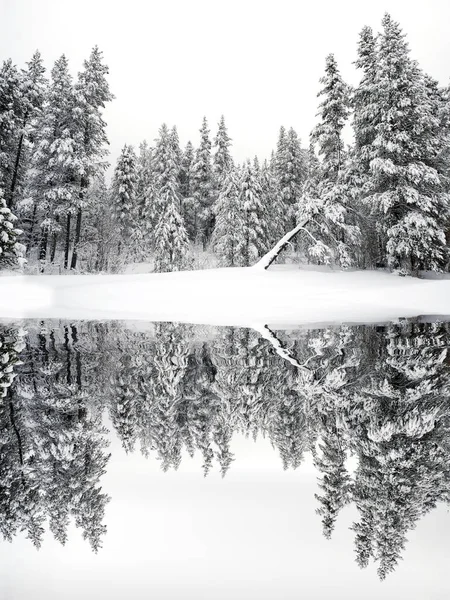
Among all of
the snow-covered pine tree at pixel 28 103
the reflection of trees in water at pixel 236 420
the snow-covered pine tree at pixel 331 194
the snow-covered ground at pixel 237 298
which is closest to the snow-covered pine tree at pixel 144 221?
the snow-covered pine tree at pixel 28 103

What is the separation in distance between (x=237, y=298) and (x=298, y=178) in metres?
39.2

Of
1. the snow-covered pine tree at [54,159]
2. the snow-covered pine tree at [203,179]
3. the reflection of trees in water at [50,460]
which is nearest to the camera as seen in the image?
the reflection of trees in water at [50,460]

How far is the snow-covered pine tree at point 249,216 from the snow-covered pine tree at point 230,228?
28 cm

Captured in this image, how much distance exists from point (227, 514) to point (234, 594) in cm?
80

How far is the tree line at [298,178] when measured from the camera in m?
27.2

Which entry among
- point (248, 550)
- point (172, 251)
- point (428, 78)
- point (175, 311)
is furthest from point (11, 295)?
point (428, 78)

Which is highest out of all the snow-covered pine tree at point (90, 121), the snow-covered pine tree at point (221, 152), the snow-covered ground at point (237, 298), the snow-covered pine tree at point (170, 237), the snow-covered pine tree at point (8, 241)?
the snow-covered pine tree at point (221, 152)

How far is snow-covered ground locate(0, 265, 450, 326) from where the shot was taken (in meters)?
17.1

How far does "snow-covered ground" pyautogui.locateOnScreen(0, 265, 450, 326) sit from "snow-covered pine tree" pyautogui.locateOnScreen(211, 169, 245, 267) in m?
18.4

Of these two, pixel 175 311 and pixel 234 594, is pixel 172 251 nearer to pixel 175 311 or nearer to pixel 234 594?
pixel 175 311

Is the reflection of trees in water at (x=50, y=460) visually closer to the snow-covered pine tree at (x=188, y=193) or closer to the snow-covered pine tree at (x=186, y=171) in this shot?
the snow-covered pine tree at (x=188, y=193)

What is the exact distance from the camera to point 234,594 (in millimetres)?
2252

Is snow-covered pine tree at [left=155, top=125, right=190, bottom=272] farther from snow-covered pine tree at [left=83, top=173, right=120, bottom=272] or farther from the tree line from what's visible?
snow-covered pine tree at [left=83, top=173, right=120, bottom=272]

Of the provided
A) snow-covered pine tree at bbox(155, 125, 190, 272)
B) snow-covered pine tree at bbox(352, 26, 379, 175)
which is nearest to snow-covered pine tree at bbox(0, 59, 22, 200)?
snow-covered pine tree at bbox(155, 125, 190, 272)
